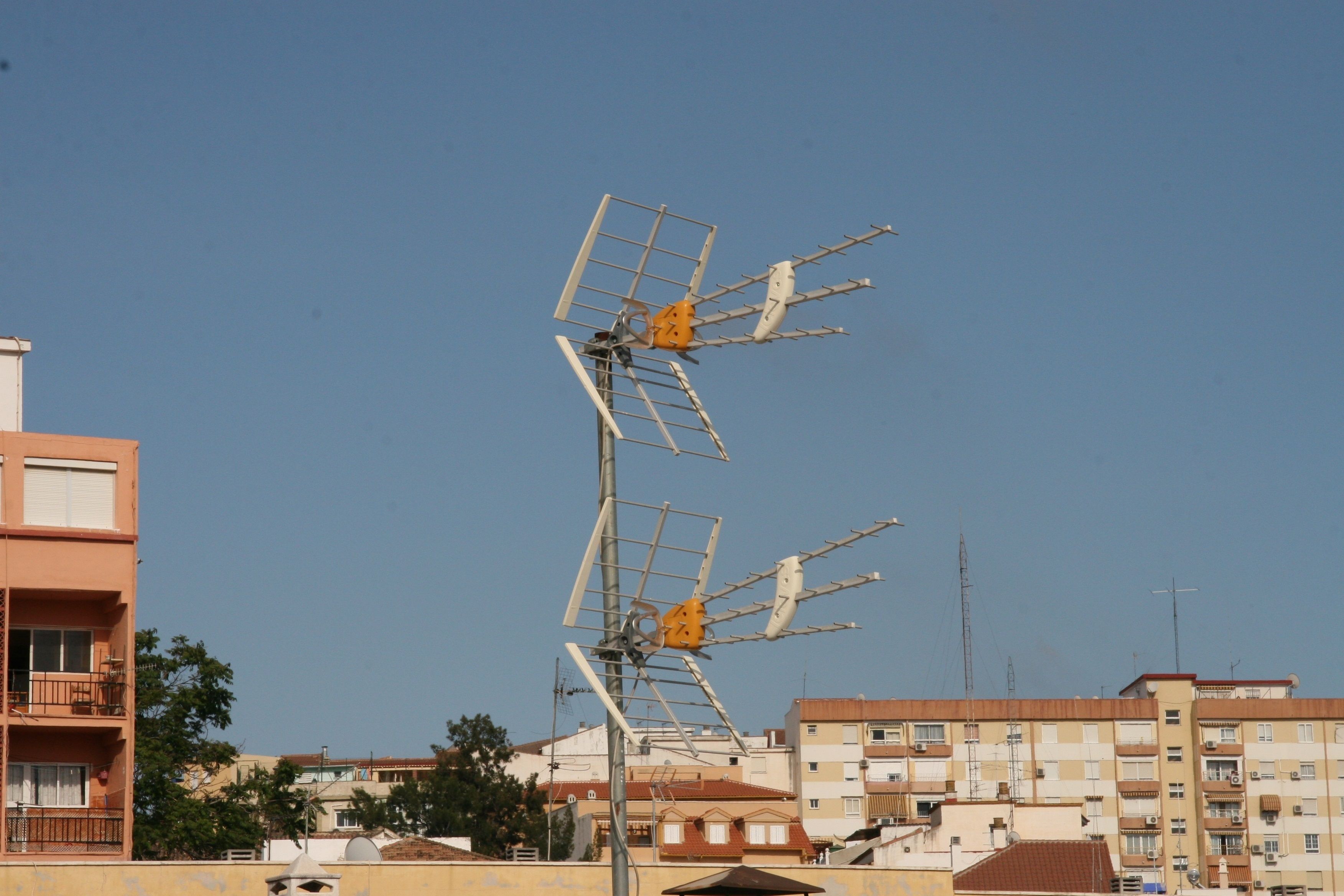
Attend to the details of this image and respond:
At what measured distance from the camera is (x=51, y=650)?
32.8 m

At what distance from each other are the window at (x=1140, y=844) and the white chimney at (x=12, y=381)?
235 feet

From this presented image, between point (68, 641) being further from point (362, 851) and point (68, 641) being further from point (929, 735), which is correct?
point (929, 735)

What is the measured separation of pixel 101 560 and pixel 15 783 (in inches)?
167

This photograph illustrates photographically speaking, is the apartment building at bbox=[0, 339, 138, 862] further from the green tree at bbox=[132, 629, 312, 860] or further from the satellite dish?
the green tree at bbox=[132, 629, 312, 860]

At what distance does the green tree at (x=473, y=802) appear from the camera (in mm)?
77438

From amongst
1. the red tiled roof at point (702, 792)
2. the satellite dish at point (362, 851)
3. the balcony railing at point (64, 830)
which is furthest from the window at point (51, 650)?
the red tiled roof at point (702, 792)

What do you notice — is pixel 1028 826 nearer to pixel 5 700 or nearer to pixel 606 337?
pixel 5 700

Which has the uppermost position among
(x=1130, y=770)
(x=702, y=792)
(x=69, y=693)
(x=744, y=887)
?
(x=69, y=693)

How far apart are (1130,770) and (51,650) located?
235 ft

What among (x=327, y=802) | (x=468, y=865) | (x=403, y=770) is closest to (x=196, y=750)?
(x=468, y=865)

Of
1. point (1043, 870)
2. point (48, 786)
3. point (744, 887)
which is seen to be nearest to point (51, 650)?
point (48, 786)

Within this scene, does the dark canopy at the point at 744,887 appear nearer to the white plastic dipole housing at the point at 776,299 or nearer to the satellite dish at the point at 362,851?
the satellite dish at the point at 362,851

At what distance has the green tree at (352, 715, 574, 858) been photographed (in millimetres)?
77438

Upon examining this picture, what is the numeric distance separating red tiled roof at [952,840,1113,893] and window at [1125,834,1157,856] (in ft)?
131
